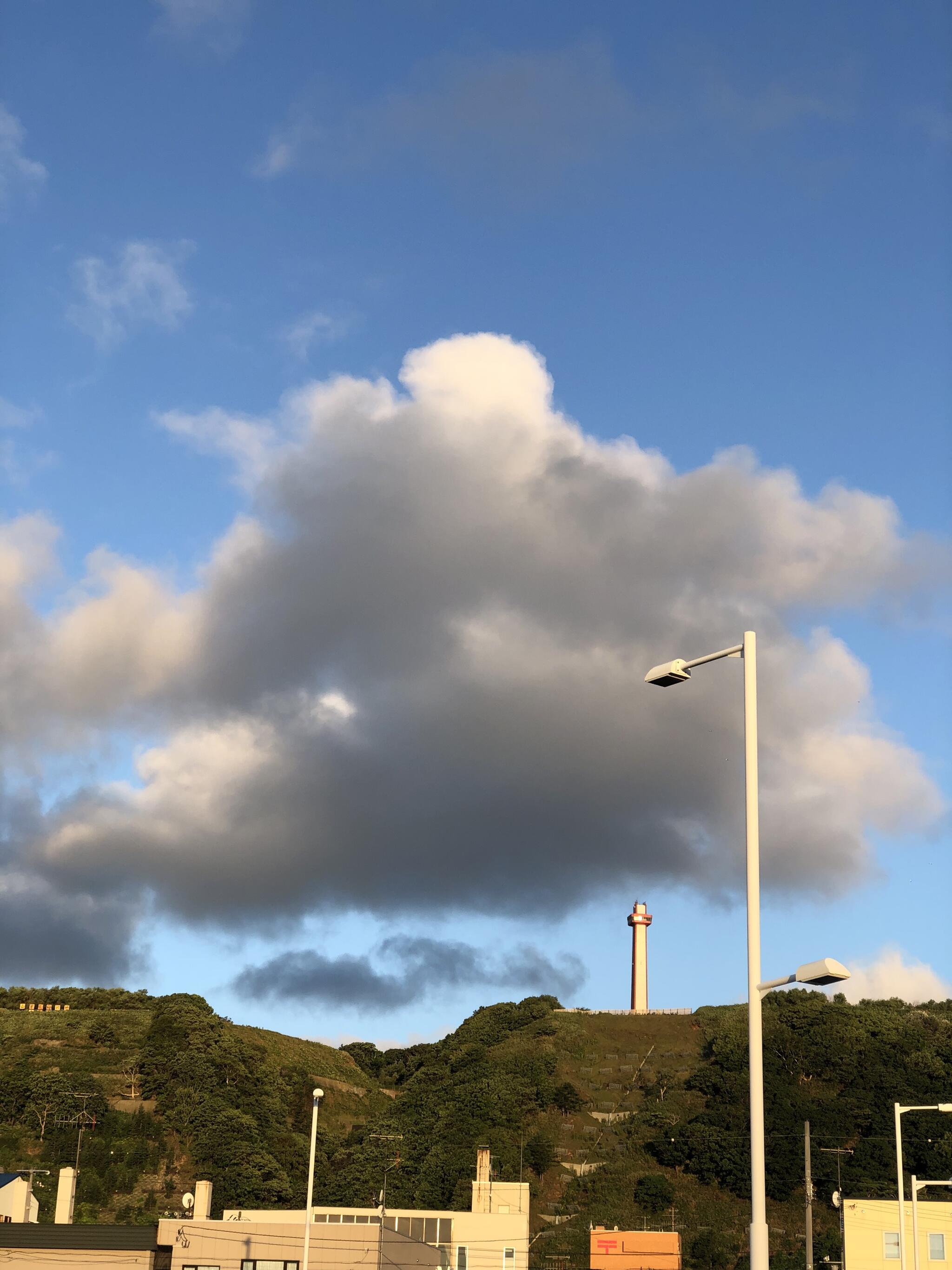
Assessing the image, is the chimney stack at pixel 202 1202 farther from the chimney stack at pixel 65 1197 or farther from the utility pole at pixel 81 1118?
the utility pole at pixel 81 1118

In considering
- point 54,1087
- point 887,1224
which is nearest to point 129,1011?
point 54,1087

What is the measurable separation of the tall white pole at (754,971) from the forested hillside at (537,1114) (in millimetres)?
84401

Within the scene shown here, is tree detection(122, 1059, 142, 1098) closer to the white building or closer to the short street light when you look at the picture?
the white building

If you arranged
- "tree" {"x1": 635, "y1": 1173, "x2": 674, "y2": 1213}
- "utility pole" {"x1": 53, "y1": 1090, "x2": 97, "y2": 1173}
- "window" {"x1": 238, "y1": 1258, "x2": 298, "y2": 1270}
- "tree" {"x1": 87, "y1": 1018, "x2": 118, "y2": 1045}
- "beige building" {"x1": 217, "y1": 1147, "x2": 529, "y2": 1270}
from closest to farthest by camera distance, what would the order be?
"window" {"x1": 238, "y1": 1258, "x2": 298, "y2": 1270}, "beige building" {"x1": 217, "y1": 1147, "x2": 529, "y2": 1270}, "tree" {"x1": 635, "y1": 1173, "x2": 674, "y2": 1213}, "utility pole" {"x1": 53, "y1": 1090, "x2": 97, "y2": 1173}, "tree" {"x1": 87, "y1": 1018, "x2": 118, "y2": 1045}

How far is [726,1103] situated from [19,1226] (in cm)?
9634

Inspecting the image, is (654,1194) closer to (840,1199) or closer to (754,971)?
(840,1199)

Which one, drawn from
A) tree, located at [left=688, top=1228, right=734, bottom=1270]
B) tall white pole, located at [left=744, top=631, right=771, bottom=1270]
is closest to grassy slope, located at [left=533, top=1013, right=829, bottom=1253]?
tree, located at [left=688, top=1228, right=734, bottom=1270]

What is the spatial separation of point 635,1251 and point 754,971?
7958 centimetres

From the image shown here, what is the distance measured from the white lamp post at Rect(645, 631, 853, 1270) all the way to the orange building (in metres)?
77.0

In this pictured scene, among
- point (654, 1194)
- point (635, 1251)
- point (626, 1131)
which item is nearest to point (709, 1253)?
point (654, 1194)

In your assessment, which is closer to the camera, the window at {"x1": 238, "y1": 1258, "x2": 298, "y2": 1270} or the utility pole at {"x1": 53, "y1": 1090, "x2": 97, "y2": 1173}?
the window at {"x1": 238, "y1": 1258, "x2": 298, "y2": 1270}

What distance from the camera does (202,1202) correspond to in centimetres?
6306

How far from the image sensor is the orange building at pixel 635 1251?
8700cm

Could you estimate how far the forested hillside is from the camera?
115875mm
